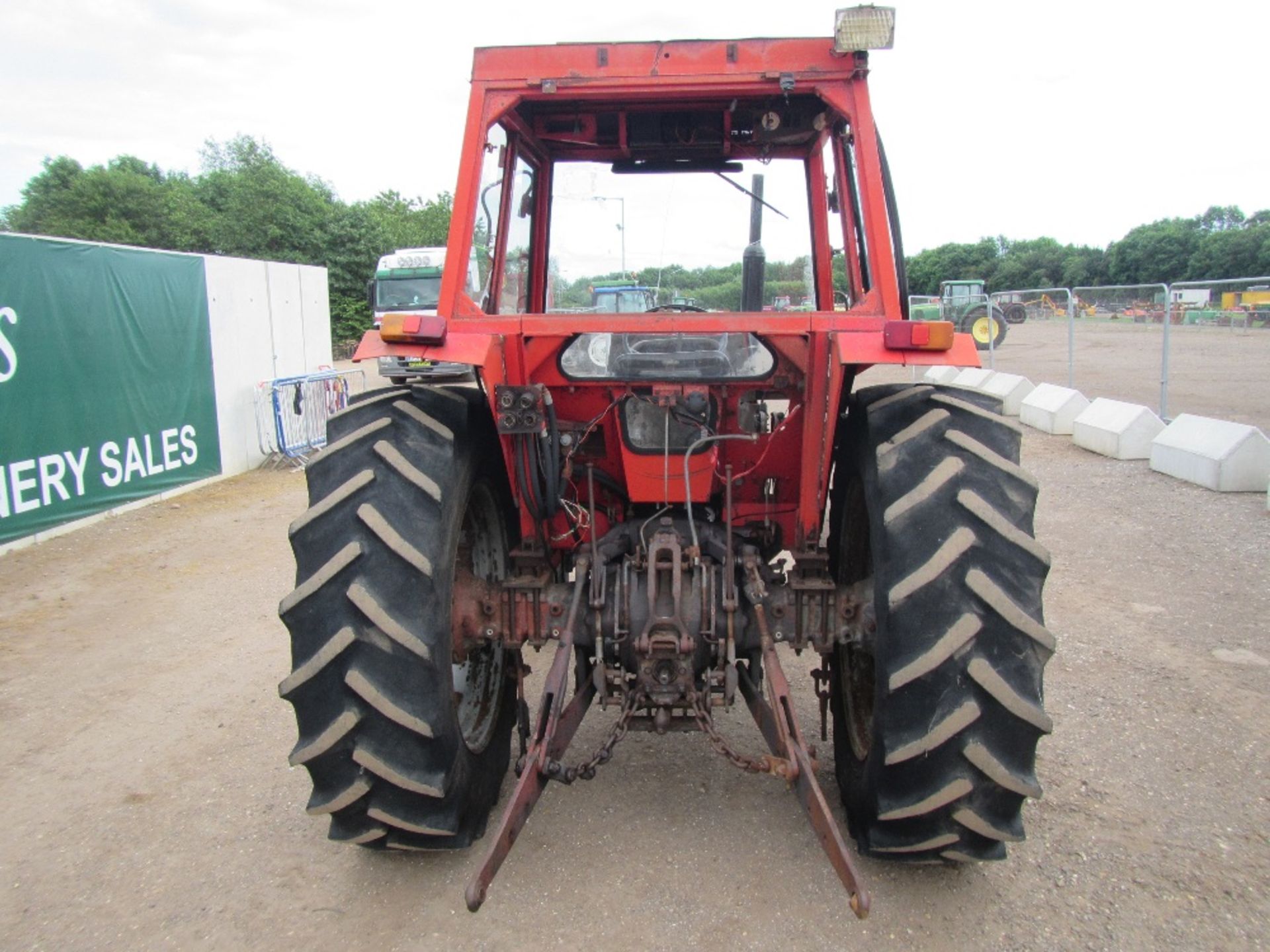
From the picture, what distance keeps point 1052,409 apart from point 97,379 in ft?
36.8

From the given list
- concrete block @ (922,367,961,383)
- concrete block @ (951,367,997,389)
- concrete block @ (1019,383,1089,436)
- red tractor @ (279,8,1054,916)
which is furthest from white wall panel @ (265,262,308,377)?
concrete block @ (1019,383,1089,436)

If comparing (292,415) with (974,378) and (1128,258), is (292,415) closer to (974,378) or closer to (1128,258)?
(974,378)

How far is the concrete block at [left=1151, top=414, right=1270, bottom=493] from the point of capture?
7.86 metres

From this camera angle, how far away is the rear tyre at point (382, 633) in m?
2.58

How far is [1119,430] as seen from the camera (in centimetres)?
981

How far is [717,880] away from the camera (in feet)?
9.55

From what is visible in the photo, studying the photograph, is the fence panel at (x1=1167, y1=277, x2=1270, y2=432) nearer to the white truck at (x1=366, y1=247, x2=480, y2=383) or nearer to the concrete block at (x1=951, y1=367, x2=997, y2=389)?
the concrete block at (x1=951, y1=367, x2=997, y2=389)

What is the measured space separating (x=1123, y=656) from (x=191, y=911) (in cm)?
447

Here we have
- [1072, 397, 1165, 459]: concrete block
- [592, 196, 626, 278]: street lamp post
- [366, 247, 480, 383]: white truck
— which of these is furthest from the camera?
[366, 247, 480, 383]: white truck

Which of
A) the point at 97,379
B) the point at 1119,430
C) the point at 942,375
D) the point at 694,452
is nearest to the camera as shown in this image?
the point at 694,452

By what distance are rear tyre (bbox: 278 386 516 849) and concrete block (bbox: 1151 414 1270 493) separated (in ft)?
25.4

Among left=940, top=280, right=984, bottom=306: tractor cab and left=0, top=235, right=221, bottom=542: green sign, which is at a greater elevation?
left=940, top=280, right=984, bottom=306: tractor cab

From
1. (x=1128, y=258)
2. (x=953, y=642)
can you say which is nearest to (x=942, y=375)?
(x=953, y=642)

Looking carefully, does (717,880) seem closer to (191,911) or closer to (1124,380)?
(191,911)
